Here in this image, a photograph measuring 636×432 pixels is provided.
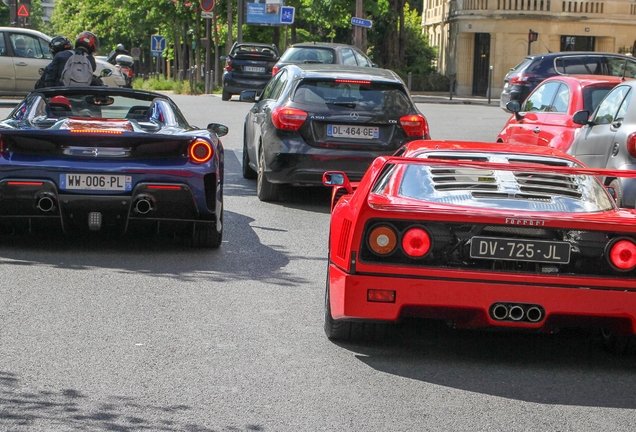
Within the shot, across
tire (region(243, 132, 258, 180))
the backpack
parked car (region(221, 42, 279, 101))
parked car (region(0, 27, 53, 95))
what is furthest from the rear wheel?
parked car (region(221, 42, 279, 101))

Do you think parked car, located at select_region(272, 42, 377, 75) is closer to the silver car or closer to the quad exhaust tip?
the silver car

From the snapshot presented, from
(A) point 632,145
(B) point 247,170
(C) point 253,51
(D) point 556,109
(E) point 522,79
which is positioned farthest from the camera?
(C) point 253,51

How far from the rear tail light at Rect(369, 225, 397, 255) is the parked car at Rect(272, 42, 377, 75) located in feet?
71.2

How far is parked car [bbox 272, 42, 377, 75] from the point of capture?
92.1ft

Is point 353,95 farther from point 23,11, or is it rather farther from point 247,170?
point 23,11

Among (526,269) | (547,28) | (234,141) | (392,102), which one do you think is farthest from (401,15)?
(526,269)

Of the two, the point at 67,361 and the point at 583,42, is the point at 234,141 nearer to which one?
the point at 67,361

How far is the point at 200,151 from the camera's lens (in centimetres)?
903

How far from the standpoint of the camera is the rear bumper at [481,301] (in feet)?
18.8

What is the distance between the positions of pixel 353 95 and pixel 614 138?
98.8 inches

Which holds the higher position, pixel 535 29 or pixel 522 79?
pixel 535 29

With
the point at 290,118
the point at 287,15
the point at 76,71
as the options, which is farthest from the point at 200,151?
the point at 287,15

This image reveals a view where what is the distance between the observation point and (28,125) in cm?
912

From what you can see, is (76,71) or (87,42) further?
(87,42)
